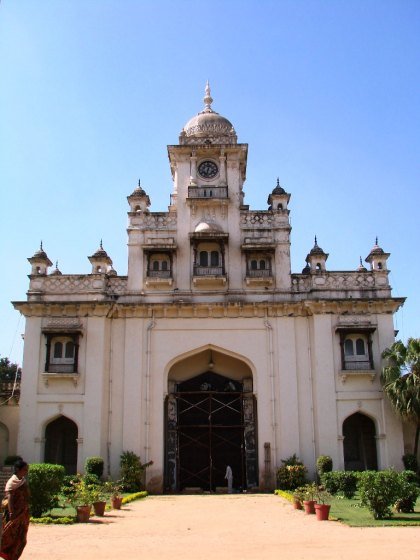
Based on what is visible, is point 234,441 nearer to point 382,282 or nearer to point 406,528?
point 382,282

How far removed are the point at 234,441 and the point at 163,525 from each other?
12.7 metres

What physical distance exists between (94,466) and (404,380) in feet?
41.1

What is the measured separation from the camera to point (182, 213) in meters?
29.1

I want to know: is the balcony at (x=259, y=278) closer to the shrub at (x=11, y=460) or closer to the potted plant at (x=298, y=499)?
the potted plant at (x=298, y=499)

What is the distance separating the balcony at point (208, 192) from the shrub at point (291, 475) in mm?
12071

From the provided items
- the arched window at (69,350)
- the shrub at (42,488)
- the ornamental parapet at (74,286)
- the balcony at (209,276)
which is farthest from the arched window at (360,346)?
the shrub at (42,488)

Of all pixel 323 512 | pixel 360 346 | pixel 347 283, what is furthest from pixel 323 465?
pixel 323 512

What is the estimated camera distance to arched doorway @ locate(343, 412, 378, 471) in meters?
27.0

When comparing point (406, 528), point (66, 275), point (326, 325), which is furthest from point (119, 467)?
point (406, 528)

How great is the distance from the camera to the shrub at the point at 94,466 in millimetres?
24609

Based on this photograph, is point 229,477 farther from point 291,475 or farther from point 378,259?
point 378,259

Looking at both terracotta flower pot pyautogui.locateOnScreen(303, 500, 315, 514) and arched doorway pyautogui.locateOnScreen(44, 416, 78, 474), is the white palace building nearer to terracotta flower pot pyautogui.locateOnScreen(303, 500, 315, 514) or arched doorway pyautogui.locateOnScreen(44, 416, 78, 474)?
arched doorway pyautogui.locateOnScreen(44, 416, 78, 474)

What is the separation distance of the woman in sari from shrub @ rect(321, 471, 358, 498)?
588 inches

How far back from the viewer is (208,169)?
→ 99.1 feet
